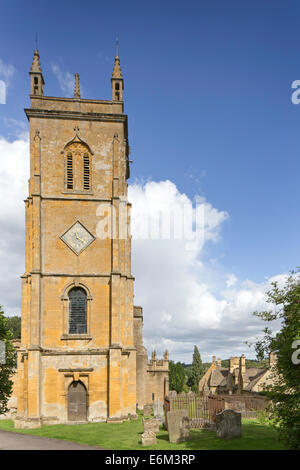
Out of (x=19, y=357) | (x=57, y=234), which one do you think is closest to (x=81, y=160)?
(x=57, y=234)

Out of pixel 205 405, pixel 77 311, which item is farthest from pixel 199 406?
pixel 77 311

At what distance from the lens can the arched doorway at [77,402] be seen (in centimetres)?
2509

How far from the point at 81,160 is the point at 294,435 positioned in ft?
71.8

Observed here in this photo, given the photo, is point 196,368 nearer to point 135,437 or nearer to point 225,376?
point 225,376

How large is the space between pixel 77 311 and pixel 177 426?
11391 millimetres

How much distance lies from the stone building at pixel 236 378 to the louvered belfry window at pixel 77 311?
88.8ft

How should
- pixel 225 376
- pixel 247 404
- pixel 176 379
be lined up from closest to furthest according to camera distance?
pixel 247 404 → pixel 225 376 → pixel 176 379

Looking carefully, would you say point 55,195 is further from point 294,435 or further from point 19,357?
point 294,435

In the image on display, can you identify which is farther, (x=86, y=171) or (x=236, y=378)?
(x=236, y=378)

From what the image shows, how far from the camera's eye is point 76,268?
2694cm

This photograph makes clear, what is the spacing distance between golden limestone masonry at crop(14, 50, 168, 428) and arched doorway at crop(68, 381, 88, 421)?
6 centimetres

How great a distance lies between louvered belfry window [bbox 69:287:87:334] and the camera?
86.5 ft

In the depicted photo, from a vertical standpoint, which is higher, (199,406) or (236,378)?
(199,406)

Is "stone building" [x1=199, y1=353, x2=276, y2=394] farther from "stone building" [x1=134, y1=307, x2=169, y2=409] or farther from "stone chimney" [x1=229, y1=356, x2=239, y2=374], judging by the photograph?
"stone building" [x1=134, y1=307, x2=169, y2=409]
